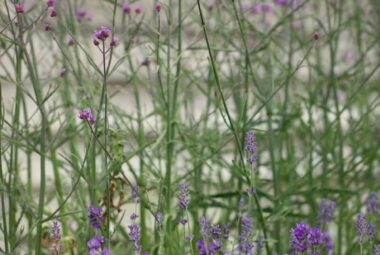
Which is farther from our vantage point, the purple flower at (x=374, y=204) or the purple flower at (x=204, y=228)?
the purple flower at (x=374, y=204)

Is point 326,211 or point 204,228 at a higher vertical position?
point 326,211

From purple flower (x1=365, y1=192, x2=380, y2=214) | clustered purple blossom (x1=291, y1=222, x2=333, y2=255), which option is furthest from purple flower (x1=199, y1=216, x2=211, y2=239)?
purple flower (x1=365, y1=192, x2=380, y2=214)

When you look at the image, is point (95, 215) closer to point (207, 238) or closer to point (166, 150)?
point (207, 238)

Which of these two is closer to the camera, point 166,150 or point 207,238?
point 207,238

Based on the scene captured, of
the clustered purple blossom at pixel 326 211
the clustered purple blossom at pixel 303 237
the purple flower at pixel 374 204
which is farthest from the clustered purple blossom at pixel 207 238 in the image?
the purple flower at pixel 374 204

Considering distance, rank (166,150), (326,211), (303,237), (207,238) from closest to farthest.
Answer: (303,237)
(207,238)
(326,211)
(166,150)

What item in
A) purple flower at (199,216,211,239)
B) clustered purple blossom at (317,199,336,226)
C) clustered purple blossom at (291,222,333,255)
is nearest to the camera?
clustered purple blossom at (291,222,333,255)

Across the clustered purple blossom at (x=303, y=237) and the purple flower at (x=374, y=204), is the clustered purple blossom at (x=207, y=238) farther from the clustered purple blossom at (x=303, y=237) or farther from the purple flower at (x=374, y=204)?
the purple flower at (x=374, y=204)

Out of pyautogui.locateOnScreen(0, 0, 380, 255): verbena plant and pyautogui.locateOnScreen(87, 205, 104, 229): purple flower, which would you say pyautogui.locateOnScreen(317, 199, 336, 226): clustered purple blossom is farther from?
pyautogui.locateOnScreen(87, 205, 104, 229): purple flower

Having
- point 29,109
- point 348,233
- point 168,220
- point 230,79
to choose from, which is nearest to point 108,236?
point 168,220

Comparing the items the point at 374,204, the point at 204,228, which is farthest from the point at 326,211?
the point at 204,228

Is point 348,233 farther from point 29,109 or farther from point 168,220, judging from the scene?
point 29,109
